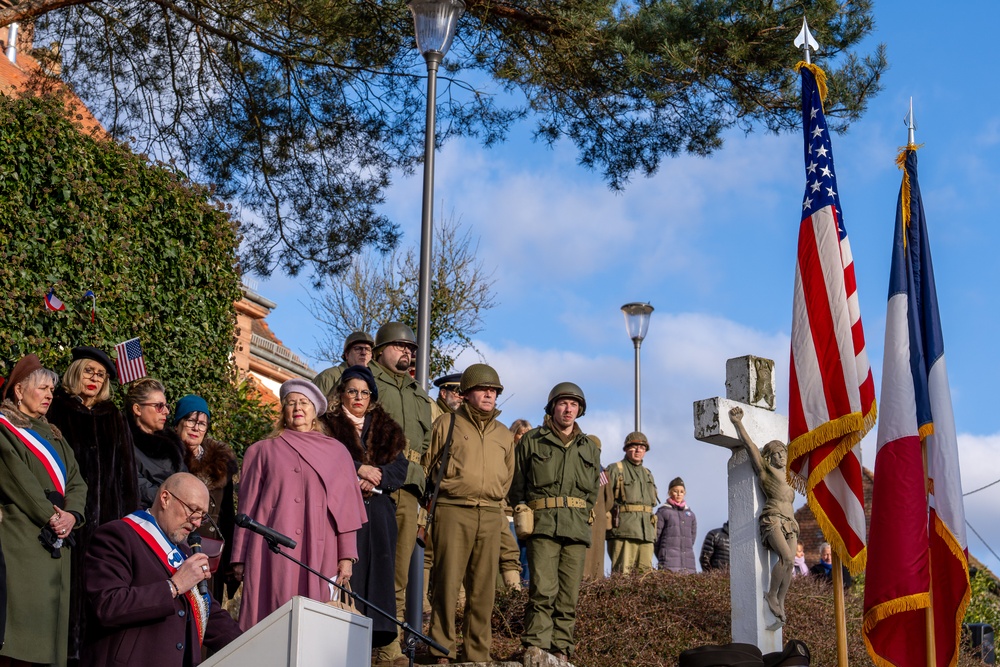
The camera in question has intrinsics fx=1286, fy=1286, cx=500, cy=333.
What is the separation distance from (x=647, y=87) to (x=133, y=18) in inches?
218

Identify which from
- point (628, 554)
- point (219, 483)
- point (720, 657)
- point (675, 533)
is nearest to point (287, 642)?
point (720, 657)

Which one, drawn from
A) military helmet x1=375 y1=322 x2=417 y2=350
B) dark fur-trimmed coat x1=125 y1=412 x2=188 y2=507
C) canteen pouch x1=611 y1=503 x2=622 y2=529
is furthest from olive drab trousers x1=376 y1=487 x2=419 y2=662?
canteen pouch x1=611 y1=503 x2=622 y2=529

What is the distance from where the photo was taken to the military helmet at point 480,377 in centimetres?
923

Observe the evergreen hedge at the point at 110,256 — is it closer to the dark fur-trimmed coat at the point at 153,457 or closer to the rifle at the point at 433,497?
the dark fur-trimmed coat at the point at 153,457

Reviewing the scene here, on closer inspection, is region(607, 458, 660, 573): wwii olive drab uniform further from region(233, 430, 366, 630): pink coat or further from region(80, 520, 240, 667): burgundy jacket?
region(80, 520, 240, 667): burgundy jacket

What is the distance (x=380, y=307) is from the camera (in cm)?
2338

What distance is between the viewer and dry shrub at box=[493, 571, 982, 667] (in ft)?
35.5

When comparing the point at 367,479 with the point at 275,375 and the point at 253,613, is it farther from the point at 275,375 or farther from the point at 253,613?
the point at 275,375

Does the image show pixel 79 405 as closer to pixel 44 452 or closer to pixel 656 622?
pixel 44 452

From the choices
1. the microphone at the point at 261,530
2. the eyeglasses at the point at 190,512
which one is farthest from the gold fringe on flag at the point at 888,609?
the eyeglasses at the point at 190,512

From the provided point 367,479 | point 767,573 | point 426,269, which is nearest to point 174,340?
point 426,269

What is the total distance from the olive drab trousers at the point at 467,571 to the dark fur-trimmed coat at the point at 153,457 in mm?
1867

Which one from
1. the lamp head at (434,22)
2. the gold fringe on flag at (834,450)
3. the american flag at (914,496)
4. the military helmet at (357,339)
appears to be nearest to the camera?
the american flag at (914,496)

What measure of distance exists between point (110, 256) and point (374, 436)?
370 centimetres
